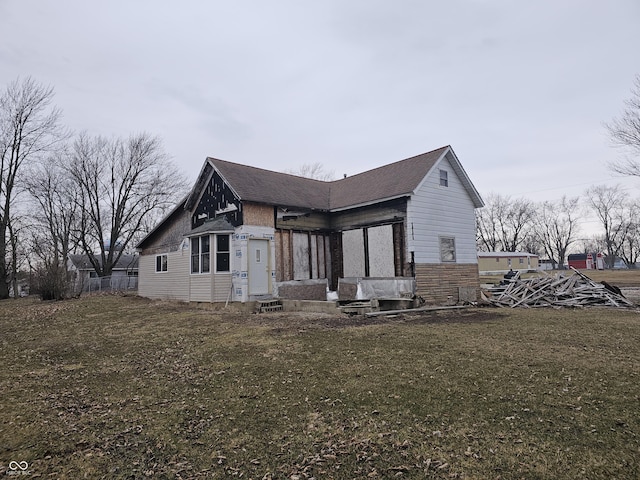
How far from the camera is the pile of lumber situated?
14438mm

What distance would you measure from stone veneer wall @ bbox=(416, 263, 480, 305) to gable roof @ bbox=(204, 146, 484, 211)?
11.0ft

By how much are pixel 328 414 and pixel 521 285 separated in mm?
14797

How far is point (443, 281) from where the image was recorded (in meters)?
16.1

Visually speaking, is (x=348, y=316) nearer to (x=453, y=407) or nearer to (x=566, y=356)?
(x=566, y=356)

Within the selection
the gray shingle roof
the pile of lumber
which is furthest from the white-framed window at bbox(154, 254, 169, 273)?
the gray shingle roof

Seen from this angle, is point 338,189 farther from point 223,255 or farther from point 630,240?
point 630,240

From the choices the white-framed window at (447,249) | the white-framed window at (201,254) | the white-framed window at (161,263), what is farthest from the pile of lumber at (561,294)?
the white-framed window at (161,263)

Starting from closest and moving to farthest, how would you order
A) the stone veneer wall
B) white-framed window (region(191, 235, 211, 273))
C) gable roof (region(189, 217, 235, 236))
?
the stone veneer wall
gable roof (region(189, 217, 235, 236))
white-framed window (region(191, 235, 211, 273))


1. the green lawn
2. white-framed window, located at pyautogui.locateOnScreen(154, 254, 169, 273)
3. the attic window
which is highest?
the attic window

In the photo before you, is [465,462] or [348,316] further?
[348,316]

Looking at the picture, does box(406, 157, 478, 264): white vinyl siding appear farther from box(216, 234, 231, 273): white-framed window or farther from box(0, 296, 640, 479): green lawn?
box(216, 234, 231, 273): white-framed window

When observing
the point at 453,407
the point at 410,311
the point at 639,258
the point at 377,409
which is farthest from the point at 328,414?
the point at 639,258

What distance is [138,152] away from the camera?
37000 millimetres

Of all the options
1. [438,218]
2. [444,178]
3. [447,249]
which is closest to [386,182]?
[444,178]
